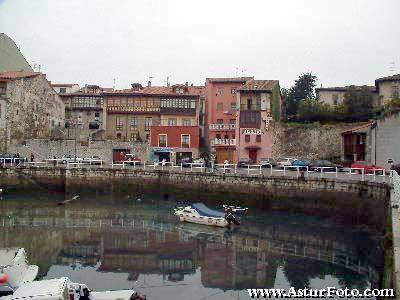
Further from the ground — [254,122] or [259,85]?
[259,85]

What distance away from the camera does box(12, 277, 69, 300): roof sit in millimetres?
14578

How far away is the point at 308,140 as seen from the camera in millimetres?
56812

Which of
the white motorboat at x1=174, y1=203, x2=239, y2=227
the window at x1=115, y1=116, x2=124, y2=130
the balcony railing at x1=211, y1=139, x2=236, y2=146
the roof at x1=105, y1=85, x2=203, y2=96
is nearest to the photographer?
the white motorboat at x1=174, y1=203, x2=239, y2=227

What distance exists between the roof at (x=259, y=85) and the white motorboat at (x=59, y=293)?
145 feet

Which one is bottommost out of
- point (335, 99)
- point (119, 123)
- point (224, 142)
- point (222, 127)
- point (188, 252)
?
point (188, 252)

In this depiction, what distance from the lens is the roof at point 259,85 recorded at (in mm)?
58219

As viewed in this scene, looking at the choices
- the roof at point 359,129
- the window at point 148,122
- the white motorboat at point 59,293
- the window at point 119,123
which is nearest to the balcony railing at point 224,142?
the window at point 148,122

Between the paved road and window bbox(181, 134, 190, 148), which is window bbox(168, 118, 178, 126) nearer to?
window bbox(181, 134, 190, 148)

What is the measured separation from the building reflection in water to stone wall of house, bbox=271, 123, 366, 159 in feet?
83.0

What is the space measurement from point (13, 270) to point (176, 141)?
4334 centimetres

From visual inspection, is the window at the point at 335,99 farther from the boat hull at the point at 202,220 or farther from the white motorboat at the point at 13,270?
the white motorboat at the point at 13,270


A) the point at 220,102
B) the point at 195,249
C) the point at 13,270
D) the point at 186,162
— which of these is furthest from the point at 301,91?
the point at 13,270

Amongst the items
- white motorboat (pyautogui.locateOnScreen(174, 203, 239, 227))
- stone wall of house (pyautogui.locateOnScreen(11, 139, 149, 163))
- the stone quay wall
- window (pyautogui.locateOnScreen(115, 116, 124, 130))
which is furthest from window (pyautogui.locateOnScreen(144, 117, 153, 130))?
white motorboat (pyautogui.locateOnScreen(174, 203, 239, 227))

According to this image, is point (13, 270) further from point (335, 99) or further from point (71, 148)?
point (335, 99)
